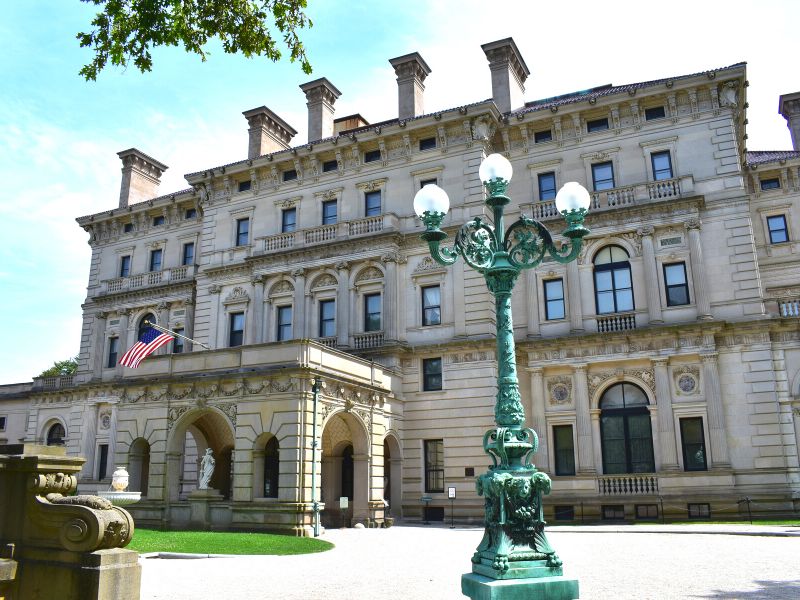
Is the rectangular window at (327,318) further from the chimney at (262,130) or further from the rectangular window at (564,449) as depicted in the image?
the rectangular window at (564,449)

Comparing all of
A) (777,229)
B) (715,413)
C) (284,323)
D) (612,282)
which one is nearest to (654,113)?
(612,282)

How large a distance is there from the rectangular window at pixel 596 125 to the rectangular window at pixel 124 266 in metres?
30.9

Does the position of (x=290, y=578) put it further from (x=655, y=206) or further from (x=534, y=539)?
(x=655, y=206)

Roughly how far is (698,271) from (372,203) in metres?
16.3

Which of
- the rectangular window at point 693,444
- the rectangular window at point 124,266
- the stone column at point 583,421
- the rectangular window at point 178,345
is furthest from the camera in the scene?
the rectangular window at point 124,266

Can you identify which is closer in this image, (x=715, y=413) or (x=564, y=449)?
(x=715, y=413)

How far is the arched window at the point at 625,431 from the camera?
29.1 metres

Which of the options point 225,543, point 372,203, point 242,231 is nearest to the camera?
point 225,543

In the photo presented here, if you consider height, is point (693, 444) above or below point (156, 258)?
below

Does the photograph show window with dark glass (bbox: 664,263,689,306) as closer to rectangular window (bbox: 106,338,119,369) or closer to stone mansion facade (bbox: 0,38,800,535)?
stone mansion facade (bbox: 0,38,800,535)

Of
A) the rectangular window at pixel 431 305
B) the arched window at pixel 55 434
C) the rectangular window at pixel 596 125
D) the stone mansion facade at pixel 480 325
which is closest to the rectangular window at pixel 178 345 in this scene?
the stone mansion facade at pixel 480 325

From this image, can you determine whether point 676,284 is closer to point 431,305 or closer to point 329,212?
point 431,305

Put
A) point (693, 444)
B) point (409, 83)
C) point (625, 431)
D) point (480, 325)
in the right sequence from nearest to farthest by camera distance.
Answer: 1. point (693, 444)
2. point (625, 431)
3. point (480, 325)
4. point (409, 83)

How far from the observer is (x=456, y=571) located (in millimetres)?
14812
